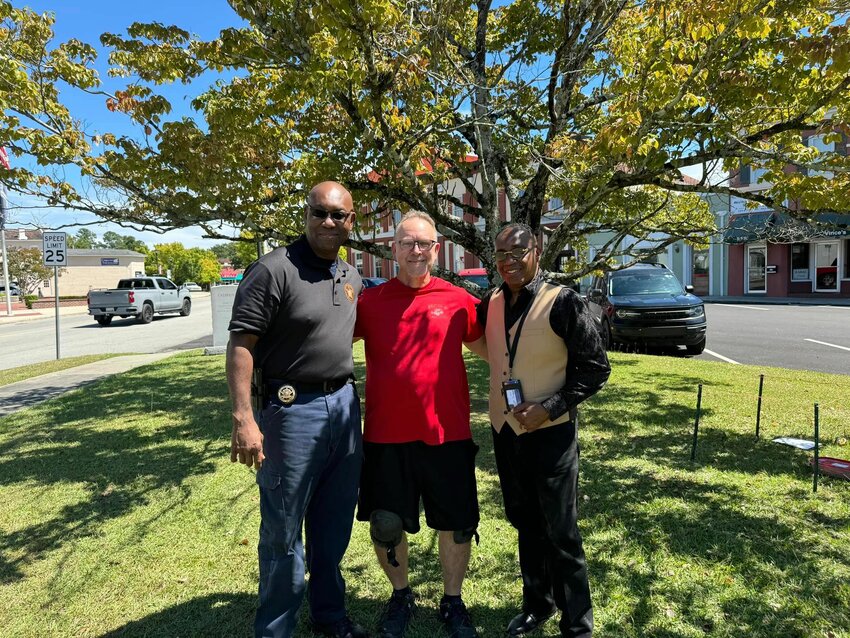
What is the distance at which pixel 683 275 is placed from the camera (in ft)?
107

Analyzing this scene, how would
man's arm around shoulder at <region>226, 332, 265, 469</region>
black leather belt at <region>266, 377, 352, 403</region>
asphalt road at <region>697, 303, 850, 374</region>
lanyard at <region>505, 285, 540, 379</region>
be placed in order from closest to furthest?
man's arm around shoulder at <region>226, 332, 265, 469</region> < black leather belt at <region>266, 377, 352, 403</region> < lanyard at <region>505, 285, 540, 379</region> < asphalt road at <region>697, 303, 850, 374</region>

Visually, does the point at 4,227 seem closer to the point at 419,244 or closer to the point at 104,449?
the point at 104,449

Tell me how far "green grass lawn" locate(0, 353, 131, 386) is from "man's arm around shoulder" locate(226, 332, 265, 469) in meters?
9.97

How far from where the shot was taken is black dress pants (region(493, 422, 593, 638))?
2.42 meters

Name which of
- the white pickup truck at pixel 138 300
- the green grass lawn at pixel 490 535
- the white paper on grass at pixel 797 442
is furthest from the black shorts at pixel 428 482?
the white pickup truck at pixel 138 300

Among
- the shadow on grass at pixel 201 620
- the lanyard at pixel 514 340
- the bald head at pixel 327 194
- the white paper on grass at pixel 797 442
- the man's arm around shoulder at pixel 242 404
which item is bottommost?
the shadow on grass at pixel 201 620

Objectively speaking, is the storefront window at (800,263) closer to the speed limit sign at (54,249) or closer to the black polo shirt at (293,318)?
the speed limit sign at (54,249)

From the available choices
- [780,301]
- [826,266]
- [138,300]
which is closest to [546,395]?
[138,300]

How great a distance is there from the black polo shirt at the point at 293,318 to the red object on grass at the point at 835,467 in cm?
422

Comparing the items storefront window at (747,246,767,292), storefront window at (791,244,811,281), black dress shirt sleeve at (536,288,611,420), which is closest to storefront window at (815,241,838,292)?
storefront window at (791,244,811,281)

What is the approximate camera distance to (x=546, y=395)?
7.99 feet

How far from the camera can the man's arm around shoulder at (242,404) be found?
2.25m

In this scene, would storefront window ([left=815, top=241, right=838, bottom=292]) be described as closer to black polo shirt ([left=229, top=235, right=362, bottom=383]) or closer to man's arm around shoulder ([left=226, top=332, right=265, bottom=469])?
black polo shirt ([left=229, top=235, right=362, bottom=383])

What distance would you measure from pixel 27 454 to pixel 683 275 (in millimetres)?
33584
